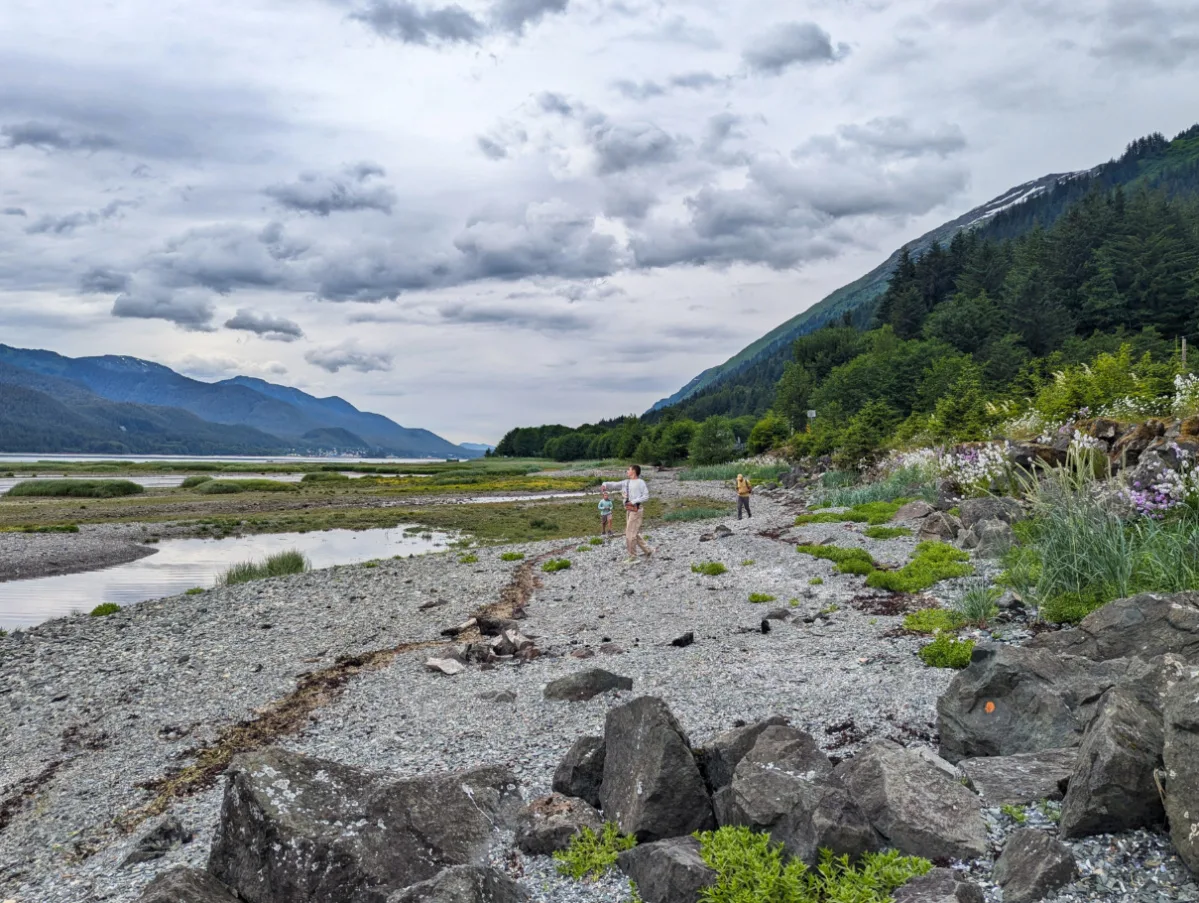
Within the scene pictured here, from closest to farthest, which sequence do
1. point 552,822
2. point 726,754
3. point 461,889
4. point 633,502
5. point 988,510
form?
point 461,889 < point 552,822 < point 726,754 < point 988,510 < point 633,502

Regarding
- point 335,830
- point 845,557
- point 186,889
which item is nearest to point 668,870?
point 335,830

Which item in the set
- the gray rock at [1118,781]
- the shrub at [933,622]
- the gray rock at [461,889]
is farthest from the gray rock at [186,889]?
the shrub at [933,622]

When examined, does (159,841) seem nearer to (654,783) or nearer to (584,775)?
(584,775)

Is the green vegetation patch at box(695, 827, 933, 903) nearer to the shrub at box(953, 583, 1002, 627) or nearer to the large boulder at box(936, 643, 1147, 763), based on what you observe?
the large boulder at box(936, 643, 1147, 763)

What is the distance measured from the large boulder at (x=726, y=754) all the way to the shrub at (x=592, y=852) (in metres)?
1.07

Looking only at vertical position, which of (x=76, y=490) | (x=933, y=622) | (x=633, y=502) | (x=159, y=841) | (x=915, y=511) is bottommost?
(x=159, y=841)

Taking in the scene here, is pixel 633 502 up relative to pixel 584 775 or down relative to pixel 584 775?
up

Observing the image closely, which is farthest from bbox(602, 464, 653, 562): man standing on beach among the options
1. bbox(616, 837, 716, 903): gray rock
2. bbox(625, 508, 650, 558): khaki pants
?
bbox(616, 837, 716, 903): gray rock

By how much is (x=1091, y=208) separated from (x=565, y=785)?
121 m

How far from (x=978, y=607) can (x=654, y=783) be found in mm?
8313

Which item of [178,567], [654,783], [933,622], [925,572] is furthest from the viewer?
[178,567]

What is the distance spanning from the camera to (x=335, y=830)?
6902mm

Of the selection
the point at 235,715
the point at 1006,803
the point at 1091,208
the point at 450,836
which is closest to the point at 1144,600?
the point at 1006,803

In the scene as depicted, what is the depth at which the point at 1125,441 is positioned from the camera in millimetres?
18844
